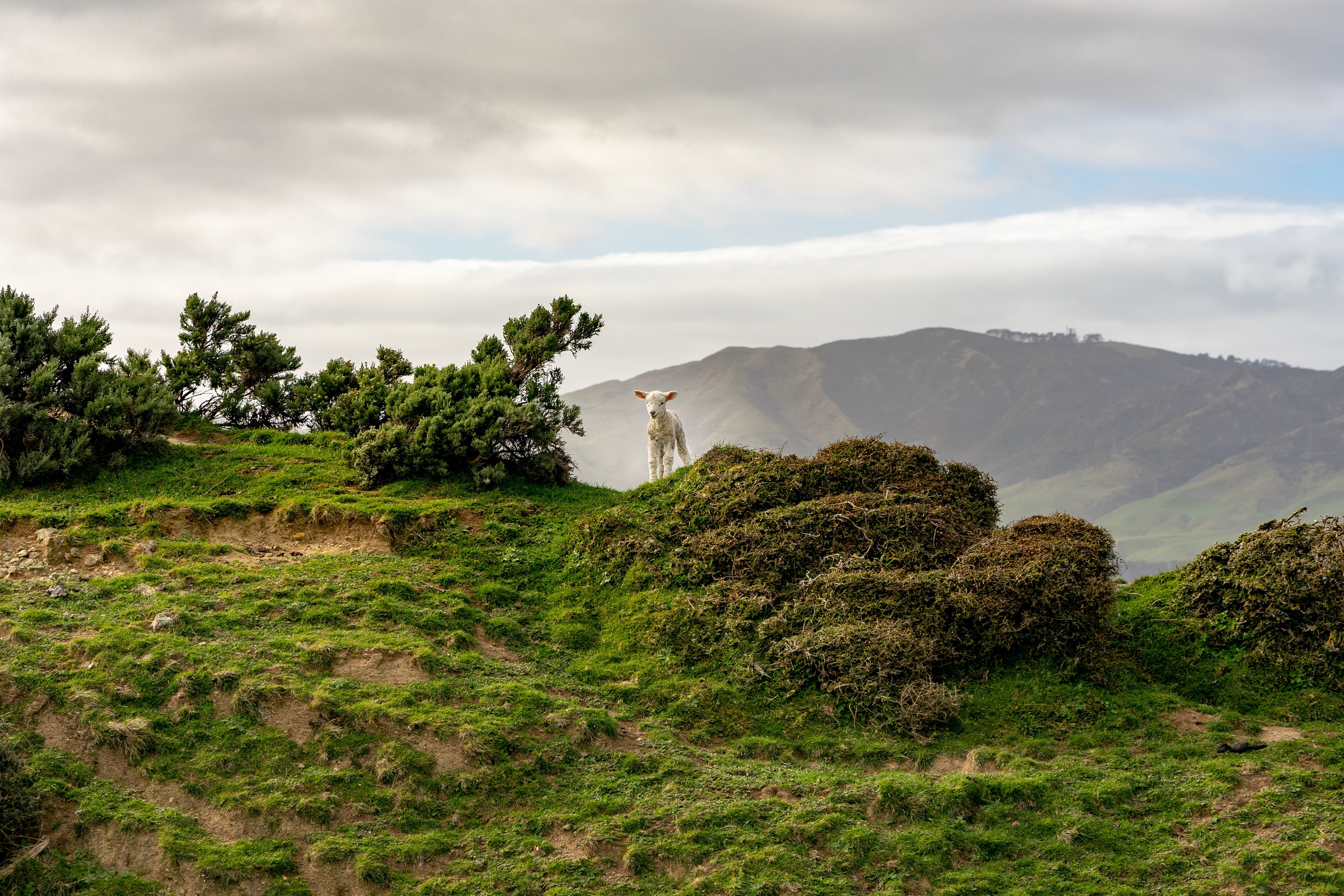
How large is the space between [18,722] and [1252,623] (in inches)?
511

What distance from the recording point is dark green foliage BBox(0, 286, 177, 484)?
54.3 feet

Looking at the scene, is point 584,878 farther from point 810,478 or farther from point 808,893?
point 810,478

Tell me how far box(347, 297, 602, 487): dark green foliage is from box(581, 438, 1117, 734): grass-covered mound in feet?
8.12

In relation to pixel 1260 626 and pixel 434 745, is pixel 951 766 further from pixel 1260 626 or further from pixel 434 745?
pixel 434 745

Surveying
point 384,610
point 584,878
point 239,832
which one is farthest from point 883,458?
point 239,832

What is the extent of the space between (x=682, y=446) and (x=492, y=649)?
7574mm

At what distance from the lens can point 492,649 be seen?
491 inches

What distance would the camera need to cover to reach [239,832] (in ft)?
29.3

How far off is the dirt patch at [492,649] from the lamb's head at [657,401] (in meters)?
6.78

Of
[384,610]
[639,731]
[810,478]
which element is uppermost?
[810,478]

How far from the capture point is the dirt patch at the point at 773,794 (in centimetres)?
952

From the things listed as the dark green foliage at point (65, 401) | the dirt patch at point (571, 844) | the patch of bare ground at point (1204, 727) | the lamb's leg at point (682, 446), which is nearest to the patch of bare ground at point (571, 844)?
the dirt patch at point (571, 844)

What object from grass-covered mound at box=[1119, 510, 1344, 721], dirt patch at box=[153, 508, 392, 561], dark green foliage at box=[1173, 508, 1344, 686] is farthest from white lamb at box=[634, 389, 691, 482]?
dark green foliage at box=[1173, 508, 1344, 686]

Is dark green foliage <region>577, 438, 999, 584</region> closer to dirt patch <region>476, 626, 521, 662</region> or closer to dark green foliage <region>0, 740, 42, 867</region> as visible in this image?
dirt patch <region>476, 626, 521, 662</region>
